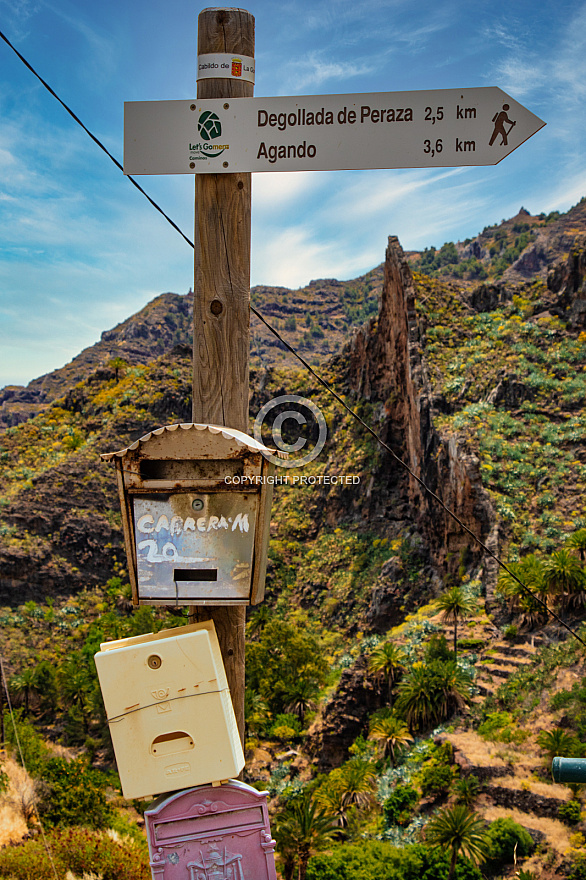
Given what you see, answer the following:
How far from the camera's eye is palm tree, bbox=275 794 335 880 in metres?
22.7

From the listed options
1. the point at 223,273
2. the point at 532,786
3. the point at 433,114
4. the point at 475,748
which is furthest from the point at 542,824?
the point at 433,114

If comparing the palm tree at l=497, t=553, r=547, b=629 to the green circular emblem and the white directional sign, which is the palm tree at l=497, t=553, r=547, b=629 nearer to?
the white directional sign

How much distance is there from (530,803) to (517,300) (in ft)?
136

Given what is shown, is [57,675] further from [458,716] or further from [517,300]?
[517,300]

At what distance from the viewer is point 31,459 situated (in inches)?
2712

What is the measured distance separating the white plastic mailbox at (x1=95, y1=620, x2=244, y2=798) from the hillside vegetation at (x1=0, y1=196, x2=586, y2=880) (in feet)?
51.6

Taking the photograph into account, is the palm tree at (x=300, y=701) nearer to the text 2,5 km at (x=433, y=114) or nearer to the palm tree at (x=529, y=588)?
the palm tree at (x=529, y=588)

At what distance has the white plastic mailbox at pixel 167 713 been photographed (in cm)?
223

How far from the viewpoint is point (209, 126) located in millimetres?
2697

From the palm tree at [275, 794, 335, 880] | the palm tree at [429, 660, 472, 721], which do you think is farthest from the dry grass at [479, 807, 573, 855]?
the palm tree at [429, 660, 472, 721]

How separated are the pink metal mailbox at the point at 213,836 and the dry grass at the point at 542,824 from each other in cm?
2331

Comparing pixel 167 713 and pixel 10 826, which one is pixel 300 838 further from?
pixel 167 713

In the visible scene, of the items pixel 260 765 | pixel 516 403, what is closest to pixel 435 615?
pixel 260 765

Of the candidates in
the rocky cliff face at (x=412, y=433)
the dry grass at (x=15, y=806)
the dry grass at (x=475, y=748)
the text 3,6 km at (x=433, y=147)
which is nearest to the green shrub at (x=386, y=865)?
the dry grass at (x=475, y=748)
